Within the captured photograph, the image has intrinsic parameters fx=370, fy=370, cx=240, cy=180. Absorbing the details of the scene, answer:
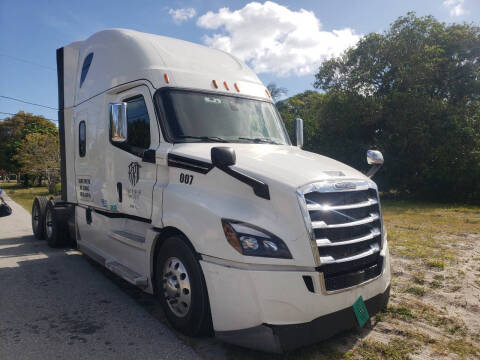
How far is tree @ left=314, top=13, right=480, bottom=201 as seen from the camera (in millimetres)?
18594

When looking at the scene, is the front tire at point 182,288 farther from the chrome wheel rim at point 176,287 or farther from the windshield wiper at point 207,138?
the windshield wiper at point 207,138

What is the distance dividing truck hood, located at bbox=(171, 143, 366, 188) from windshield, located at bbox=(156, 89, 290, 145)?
0.20m

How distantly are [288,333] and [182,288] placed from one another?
119 cm

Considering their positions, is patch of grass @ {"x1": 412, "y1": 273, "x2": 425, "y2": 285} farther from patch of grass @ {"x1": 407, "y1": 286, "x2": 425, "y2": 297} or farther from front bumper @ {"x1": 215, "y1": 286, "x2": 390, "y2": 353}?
front bumper @ {"x1": 215, "y1": 286, "x2": 390, "y2": 353}

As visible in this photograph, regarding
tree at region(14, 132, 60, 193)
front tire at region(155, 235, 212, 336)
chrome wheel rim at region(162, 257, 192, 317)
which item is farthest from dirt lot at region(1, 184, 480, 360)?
tree at region(14, 132, 60, 193)

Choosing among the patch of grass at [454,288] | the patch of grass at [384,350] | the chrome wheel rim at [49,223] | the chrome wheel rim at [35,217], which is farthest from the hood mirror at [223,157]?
the chrome wheel rim at [35,217]

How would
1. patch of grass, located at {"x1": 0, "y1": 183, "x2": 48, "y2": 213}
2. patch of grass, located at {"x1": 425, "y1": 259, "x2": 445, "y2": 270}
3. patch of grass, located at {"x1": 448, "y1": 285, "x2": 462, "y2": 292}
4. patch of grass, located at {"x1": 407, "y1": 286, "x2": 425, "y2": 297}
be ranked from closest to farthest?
patch of grass, located at {"x1": 407, "y1": 286, "x2": 425, "y2": 297}, patch of grass, located at {"x1": 448, "y1": 285, "x2": 462, "y2": 292}, patch of grass, located at {"x1": 425, "y1": 259, "x2": 445, "y2": 270}, patch of grass, located at {"x1": 0, "y1": 183, "x2": 48, "y2": 213}

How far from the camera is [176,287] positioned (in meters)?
3.75

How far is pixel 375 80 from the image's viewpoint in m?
21.8

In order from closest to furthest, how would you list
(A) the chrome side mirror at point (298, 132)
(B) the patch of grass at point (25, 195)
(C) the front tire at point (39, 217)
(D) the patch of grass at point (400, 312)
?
(D) the patch of grass at point (400, 312) → (A) the chrome side mirror at point (298, 132) → (C) the front tire at point (39, 217) → (B) the patch of grass at point (25, 195)

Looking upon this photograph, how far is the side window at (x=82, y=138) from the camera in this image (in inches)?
243

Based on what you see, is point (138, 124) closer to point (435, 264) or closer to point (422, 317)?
point (422, 317)

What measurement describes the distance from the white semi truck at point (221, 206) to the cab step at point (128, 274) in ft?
0.05

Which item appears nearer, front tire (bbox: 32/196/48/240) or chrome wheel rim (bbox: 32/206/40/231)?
A: front tire (bbox: 32/196/48/240)
